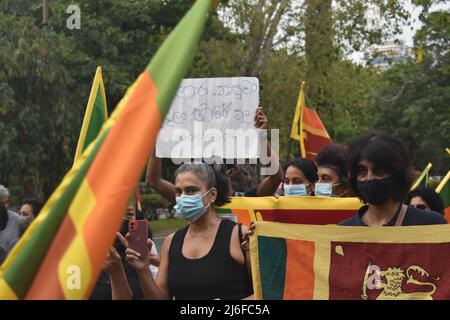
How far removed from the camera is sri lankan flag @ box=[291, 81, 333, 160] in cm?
845

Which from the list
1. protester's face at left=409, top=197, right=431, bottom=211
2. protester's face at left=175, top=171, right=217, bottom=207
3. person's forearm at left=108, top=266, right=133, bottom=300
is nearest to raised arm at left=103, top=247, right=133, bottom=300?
person's forearm at left=108, top=266, right=133, bottom=300

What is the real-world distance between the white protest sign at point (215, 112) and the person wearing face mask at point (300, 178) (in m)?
0.35

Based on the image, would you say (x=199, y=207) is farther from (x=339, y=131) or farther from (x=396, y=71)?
(x=339, y=131)

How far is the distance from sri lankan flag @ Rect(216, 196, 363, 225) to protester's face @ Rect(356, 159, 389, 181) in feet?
4.45

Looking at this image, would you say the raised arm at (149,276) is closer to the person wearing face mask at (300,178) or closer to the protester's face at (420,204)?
the person wearing face mask at (300,178)

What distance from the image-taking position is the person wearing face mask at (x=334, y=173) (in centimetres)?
545

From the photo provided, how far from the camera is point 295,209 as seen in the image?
527 cm

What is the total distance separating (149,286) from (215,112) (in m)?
2.28

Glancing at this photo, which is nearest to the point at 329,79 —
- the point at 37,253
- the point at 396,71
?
the point at 396,71

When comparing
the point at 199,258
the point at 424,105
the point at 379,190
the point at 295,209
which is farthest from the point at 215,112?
the point at 424,105

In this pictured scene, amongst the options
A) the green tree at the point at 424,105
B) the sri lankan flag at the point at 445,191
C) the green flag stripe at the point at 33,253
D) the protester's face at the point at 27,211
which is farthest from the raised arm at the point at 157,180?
the green tree at the point at 424,105

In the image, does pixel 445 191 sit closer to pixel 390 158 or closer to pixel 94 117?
pixel 94 117
